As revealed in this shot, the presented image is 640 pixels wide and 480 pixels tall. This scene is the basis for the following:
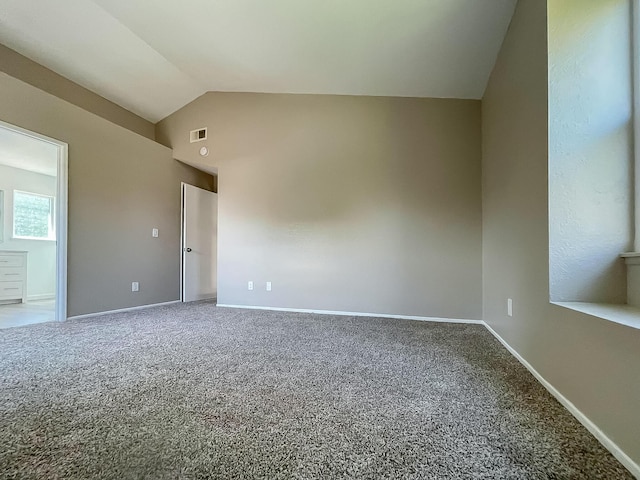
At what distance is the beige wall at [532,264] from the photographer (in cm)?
105

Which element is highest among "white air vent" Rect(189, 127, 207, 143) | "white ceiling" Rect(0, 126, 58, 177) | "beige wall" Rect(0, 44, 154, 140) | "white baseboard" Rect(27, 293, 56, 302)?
"beige wall" Rect(0, 44, 154, 140)

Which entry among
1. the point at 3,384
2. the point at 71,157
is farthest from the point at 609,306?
the point at 71,157

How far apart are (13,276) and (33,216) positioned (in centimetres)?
118

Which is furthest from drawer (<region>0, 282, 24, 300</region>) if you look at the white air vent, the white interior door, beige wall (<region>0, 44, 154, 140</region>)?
the white air vent

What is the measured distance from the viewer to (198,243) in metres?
4.93

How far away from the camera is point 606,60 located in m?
1.48

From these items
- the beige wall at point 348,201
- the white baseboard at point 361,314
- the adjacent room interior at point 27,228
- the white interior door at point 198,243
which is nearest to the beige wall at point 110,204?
the white interior door at point 198,243

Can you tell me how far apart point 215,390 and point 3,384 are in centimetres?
112

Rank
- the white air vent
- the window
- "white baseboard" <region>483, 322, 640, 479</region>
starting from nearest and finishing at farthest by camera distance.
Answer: "white baseboard" <region>483, 322, 640, 479</region>, the white air vent, the window

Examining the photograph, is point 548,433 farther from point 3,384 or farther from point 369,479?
point 3,384

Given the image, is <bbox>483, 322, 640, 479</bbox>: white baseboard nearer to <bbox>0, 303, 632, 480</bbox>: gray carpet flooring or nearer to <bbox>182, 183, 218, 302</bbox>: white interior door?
<bbox>0, 303, 632, 480</bbox>: gray carpet flooring

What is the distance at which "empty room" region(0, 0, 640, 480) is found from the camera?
1.11m

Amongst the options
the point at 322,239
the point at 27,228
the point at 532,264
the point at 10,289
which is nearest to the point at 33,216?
the point at 27,228

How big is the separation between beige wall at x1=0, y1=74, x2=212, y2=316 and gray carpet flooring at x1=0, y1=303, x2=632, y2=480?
49.0 inches
